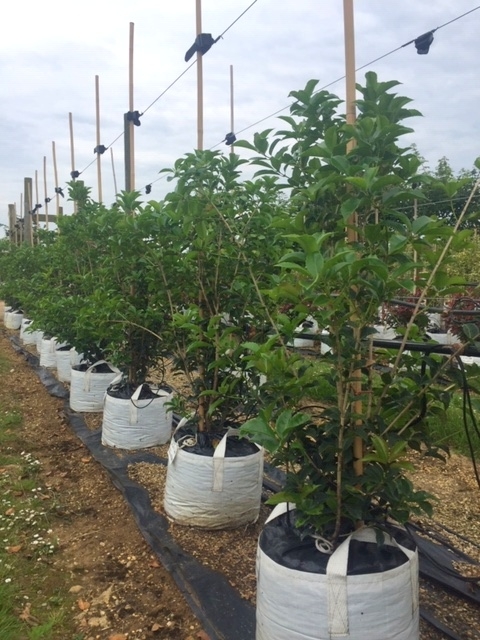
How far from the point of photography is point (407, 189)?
5.24 ft

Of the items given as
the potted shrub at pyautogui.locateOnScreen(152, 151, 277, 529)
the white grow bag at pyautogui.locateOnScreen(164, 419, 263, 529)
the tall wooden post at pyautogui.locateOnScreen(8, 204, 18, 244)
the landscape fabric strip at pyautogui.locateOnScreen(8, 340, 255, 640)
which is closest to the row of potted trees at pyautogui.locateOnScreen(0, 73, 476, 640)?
the landscape fabric strip at pyautogui.locateOnScreen(8, 340, 255, 640)

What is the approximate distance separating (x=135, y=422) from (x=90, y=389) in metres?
1.31

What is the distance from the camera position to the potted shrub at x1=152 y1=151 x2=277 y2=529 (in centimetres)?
267

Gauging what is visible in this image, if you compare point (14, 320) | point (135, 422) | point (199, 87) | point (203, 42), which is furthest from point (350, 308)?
point (14, 320)

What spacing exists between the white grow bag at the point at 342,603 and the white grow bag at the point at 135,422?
2.52 meters

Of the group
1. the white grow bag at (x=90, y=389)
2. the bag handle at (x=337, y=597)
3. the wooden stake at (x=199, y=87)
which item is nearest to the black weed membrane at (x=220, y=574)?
the bag handle at (x=337, y=597)

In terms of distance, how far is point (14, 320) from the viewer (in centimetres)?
1423

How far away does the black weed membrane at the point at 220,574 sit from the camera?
2.11 meters

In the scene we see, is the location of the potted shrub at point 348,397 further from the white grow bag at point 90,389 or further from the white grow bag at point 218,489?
the white grow bag at point 90,389

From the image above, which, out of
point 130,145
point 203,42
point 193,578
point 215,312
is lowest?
point 193,578

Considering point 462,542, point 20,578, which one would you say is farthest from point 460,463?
point 20,578

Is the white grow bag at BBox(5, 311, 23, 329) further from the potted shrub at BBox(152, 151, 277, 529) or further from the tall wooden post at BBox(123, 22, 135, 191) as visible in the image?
the potted shrub at BBox(152, 151, 277, 529)

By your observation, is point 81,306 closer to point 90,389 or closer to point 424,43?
point 90,389

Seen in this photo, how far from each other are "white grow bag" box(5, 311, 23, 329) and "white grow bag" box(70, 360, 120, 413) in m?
9.49
